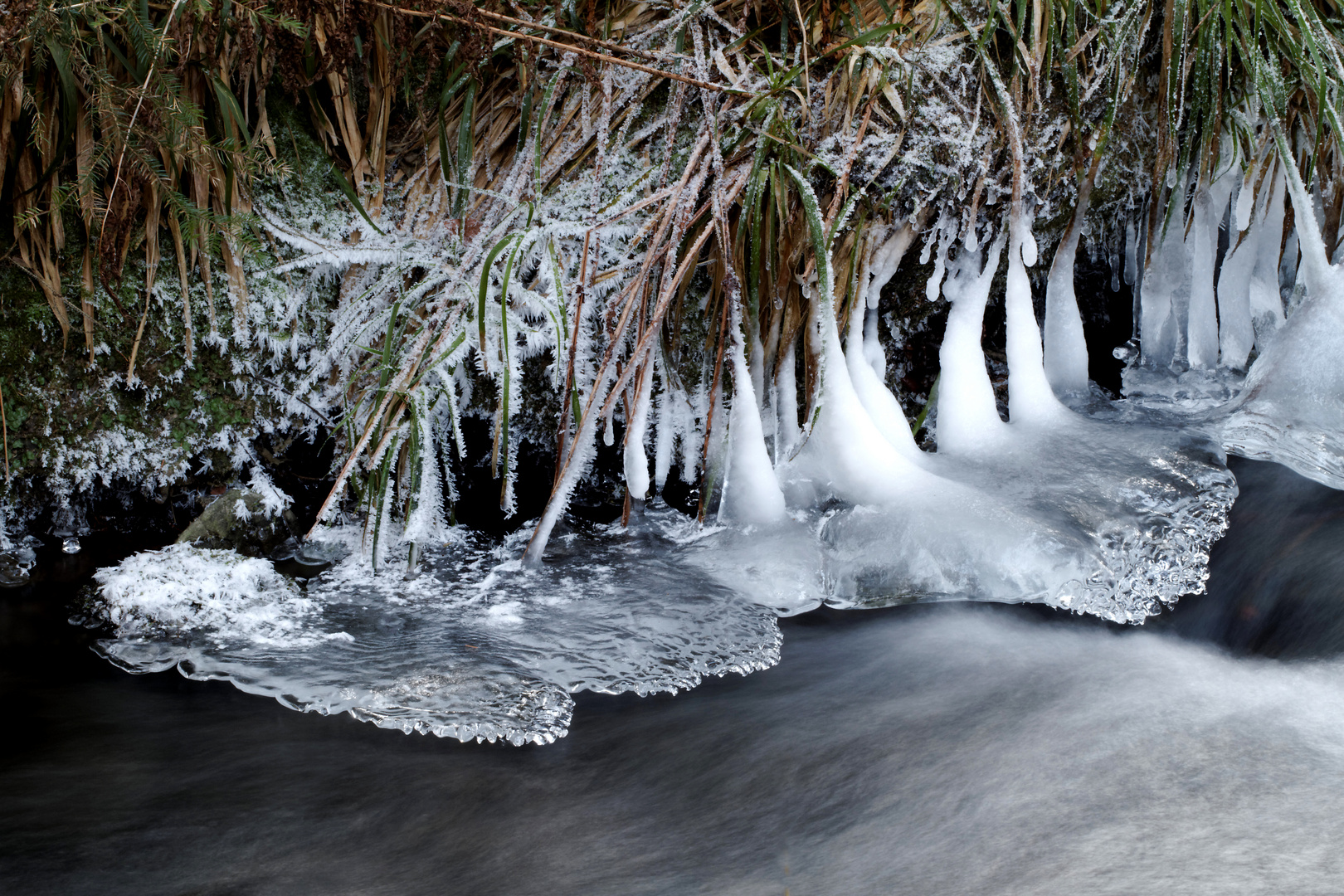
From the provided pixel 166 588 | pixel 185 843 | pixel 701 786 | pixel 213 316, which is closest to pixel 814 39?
pixel 213 316

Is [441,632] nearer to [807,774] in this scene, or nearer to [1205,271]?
[807,774]

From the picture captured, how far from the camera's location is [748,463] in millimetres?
2051

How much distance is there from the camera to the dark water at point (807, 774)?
111cm

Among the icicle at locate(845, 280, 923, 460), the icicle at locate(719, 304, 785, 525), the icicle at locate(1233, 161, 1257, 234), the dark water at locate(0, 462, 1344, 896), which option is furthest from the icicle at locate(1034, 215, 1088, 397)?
the icicle at locate(719, 304, 785, 525)

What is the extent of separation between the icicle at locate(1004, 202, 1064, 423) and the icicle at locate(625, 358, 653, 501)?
0.94 m

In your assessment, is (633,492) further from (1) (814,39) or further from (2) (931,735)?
(1) (814,39)

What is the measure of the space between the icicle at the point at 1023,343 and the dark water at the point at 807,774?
563 millimetres

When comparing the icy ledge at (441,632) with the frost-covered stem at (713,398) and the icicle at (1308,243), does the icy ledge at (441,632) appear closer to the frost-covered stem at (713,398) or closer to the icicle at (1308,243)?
the frost-covered stem at (713,398)

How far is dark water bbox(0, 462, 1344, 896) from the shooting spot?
111 cm

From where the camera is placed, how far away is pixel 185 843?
1185 millimetres

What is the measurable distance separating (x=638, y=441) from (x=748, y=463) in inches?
10.7

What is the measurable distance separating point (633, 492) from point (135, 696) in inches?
41.7

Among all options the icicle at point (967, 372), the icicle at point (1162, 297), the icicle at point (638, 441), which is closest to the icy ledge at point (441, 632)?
the icicle at point (638, 441)

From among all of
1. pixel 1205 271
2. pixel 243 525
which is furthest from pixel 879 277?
pixel 243 525
